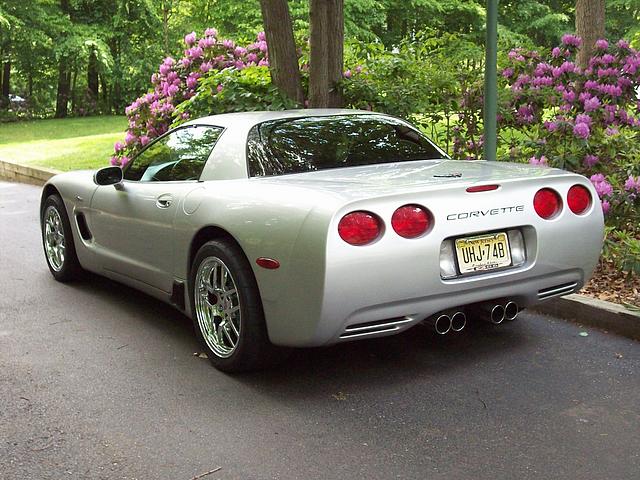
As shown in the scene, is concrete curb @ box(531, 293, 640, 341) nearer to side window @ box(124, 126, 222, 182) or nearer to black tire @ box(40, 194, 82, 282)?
side window @ box(124, 126, 222, 182)

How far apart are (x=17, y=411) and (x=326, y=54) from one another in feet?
17.0

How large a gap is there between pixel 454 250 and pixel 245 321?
1.05 metres

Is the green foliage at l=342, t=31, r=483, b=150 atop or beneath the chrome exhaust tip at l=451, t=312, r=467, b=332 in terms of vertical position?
atop

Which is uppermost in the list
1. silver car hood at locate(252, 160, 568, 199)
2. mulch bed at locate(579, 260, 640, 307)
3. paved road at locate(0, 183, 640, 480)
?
silver car hood at locate(252, 160, 568, 199)

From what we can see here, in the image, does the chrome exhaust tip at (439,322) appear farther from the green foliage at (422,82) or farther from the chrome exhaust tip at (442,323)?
the green foliage at (422,82)

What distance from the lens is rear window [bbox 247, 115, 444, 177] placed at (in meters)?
4.49

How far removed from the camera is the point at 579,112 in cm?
755

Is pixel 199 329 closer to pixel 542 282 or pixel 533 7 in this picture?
pixel 542 282

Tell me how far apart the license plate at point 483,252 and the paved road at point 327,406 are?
0.57 m

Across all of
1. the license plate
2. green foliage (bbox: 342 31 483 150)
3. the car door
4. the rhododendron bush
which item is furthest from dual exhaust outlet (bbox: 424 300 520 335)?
green foliage (bbox: 342 31 483 150)

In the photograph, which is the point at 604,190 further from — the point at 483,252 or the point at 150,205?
the point at 150,205

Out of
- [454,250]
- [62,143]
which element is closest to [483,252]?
[454,250]

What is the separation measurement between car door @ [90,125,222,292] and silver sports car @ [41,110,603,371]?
0.01 metres

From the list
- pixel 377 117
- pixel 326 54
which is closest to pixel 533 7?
pixel 326 54
